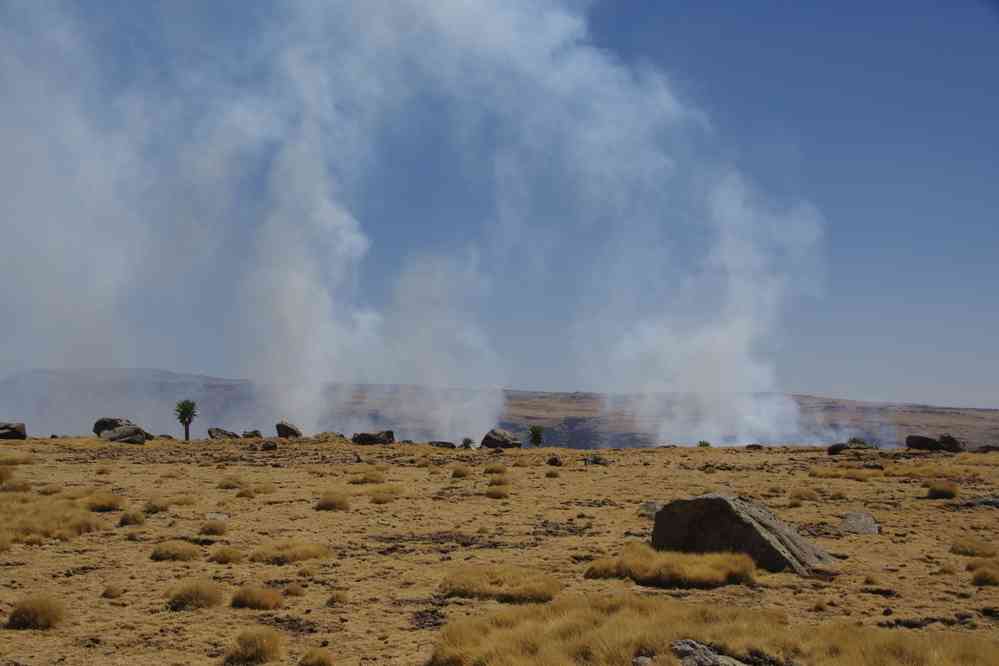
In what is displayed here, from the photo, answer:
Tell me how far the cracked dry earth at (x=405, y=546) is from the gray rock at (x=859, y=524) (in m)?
0.41

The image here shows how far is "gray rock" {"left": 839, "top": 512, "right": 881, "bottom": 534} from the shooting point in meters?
27.1

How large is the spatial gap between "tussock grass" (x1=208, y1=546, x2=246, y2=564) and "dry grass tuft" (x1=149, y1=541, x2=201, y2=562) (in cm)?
53

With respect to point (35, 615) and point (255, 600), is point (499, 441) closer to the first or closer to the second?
point (255, 600)

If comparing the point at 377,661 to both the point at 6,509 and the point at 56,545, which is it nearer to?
the point at 56,545

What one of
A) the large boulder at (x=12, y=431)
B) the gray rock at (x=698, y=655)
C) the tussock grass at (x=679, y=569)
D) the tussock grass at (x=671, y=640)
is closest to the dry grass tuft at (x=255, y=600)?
the tussock grass at (x=671, y=640)

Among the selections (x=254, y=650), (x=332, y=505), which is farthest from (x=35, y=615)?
(x=332, y=505)

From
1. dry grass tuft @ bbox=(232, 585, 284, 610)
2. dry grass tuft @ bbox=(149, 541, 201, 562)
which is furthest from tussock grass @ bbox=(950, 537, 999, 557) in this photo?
dry grass tuft @ bbox=(149, 541, 201, 562)

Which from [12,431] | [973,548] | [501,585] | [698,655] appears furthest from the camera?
[12,431]

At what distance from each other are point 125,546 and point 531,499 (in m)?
18.3

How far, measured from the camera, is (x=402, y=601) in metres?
17.9

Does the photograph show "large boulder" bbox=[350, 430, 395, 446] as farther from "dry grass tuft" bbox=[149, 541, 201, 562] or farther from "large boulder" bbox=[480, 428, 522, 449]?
"dry grass tuft" bbox=[149, 541, 201, 562]

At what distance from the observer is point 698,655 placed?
11734 mm

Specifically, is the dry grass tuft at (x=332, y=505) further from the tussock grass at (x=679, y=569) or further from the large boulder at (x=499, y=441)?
the large boulder at (x=499, y=441)

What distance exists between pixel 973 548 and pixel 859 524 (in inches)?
187
